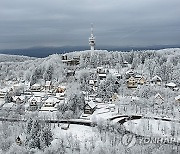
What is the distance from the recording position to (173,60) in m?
54.9

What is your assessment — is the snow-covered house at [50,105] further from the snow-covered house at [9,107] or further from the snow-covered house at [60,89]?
the snow-covered house at [60,89]

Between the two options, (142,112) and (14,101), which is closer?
(142,112)

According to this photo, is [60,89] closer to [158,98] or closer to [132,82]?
[132,82]

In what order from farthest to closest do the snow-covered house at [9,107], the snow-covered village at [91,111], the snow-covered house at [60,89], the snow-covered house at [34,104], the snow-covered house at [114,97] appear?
the snow-covered house at [60,89] → the snow-covered house at [114,97] → the snow-covered house at [34,104] → the snow-covered house at [9,107] → the snow-covered village at [91,111]

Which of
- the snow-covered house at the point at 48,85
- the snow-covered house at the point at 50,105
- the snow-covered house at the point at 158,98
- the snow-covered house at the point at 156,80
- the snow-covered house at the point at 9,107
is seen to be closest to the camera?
the snow-covered house at the point at 9,107

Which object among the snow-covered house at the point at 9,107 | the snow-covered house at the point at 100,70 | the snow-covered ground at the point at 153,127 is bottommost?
the snow-covered ground at the point at 153,127

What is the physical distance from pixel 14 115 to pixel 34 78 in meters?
18.1

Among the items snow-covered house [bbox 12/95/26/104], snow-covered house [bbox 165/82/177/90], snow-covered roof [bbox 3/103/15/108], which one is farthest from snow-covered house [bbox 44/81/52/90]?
snow-covered house [bbox 165/82/177/90]

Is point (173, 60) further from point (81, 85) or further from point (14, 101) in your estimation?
point (14, 101)

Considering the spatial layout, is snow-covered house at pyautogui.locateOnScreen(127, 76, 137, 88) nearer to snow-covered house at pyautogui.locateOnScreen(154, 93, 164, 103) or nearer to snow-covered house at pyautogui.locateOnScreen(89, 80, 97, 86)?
snow-covered house at pyautogui.locateOnScreen(89, 80, 97, 86)

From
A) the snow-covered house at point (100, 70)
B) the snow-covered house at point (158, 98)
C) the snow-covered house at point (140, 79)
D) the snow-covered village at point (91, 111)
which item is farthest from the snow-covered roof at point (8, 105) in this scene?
the snow-covered house at point (100, 70)

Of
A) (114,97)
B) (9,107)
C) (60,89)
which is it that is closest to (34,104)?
(9,107)

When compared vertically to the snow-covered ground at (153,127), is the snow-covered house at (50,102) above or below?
above

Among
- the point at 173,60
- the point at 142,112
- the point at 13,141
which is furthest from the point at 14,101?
the point at 173,60
